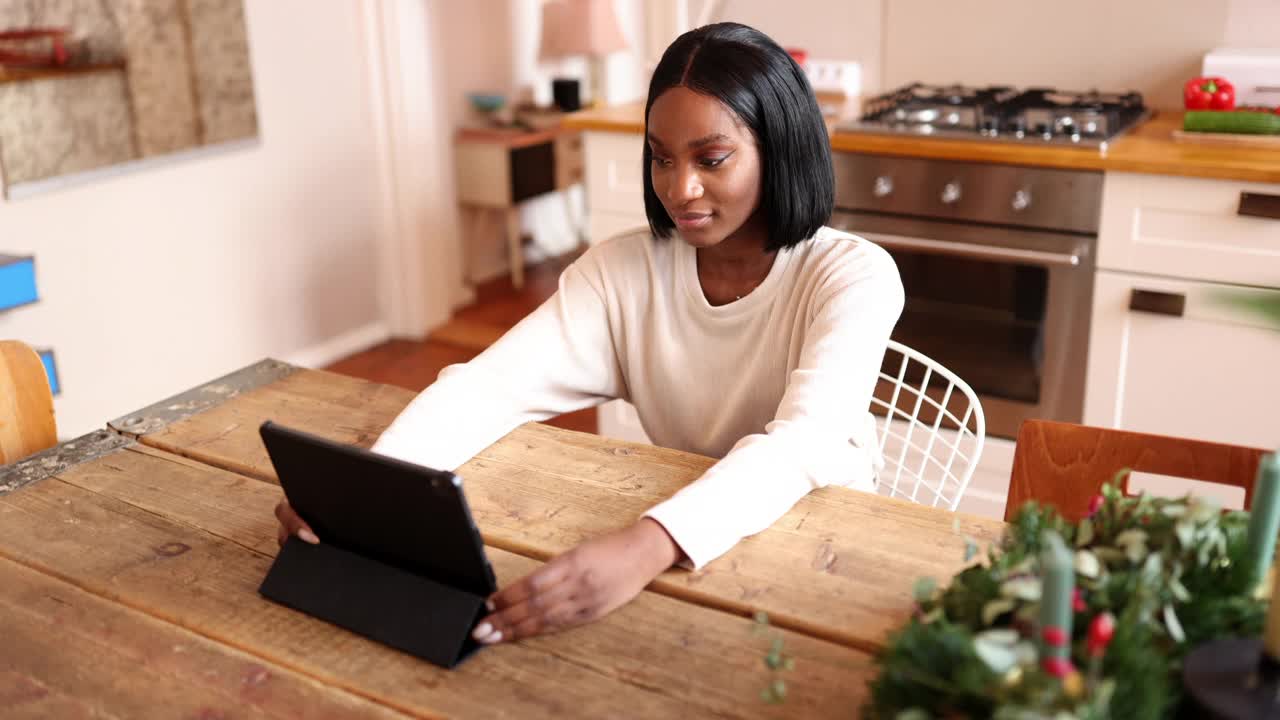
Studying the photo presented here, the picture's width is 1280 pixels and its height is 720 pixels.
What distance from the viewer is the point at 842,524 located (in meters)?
1.19

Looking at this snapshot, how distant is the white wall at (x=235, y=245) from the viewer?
3164 millimetres

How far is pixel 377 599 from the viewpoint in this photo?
1.04 metres

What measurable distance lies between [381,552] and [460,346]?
10.5 feet

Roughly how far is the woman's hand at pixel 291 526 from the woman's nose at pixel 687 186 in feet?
1.87

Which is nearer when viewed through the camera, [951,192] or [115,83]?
[951,192]

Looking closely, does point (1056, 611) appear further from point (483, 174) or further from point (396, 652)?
point (483, 174)

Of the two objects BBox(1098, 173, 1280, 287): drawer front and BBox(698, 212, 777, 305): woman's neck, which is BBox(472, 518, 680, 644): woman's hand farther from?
BBox(1098, 173, 1280, 287): drawer front

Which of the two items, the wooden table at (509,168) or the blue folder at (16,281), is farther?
the wooden table at (509,168)

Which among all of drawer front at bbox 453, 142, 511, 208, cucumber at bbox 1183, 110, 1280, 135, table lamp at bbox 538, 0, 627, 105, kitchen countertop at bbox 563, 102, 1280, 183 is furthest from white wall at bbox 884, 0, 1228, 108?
drawer front at bbox 453, 142, 511, 208

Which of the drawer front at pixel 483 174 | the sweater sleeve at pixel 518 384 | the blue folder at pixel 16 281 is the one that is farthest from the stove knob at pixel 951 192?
the drawer front at pixel 483 174

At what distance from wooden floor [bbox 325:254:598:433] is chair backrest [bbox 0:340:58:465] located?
198 cm

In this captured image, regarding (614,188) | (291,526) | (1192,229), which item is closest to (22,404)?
(291,526)

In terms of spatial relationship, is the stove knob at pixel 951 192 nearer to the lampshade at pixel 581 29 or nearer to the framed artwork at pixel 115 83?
the framed artwork at pixel 115 83

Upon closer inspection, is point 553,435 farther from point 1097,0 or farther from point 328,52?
point 328,52
